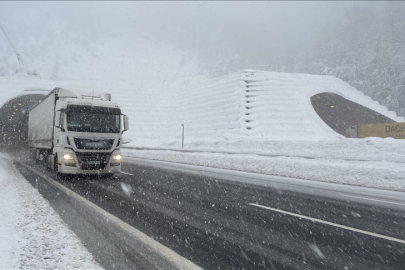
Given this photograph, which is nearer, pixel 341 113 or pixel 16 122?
pixel 341 113

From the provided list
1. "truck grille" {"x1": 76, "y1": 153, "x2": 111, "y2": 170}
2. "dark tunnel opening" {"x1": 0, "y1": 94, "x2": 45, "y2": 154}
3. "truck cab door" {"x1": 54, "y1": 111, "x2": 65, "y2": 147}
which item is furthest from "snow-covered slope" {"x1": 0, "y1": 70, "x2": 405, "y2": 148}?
"truck grille" {"x1": 76, "y1": 153, "x2": 111, "y2": 170}

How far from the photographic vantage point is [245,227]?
16.2 ft

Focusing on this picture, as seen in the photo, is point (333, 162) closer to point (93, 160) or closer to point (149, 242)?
point (93, 160)

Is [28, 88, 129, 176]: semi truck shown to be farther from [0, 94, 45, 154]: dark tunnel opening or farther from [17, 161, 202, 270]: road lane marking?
[0, 94, 45, 154]: dark tunnel opening

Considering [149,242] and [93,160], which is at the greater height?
[93,160]

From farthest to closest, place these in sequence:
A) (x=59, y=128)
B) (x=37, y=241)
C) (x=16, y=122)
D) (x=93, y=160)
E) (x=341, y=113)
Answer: (x=16, y=122)
(x=341, y=113)
(x=59, y=128)
(x=93, y=160)
(x=37, y=241)

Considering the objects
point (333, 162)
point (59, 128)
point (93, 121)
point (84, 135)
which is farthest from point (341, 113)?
point (59, 128)

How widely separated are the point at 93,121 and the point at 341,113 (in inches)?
1613

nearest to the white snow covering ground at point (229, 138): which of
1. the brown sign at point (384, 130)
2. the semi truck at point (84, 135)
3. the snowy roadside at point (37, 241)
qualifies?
the snowy roadside at point (37, 241)

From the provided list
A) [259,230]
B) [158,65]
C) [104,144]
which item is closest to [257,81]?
[104,144]

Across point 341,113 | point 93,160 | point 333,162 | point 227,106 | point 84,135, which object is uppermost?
point 227,106

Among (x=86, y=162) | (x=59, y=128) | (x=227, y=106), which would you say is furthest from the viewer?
(x=227, y=106)

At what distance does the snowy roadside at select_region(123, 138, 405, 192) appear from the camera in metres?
10.9

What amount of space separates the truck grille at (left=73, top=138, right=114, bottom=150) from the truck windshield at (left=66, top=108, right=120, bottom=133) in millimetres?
428
